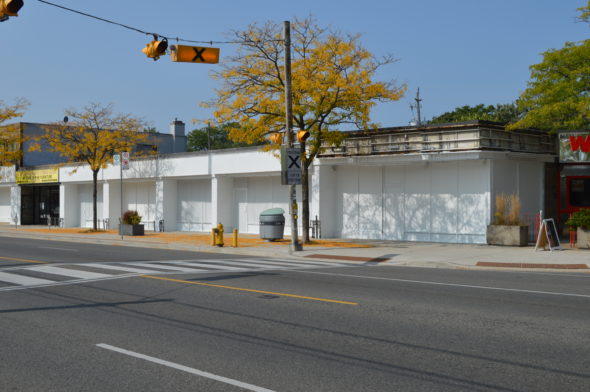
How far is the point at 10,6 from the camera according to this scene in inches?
409

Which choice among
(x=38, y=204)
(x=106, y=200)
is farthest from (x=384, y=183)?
(x=38, y=204)

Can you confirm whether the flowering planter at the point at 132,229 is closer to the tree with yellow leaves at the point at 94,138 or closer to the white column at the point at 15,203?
the tree with yellow leaves at the point at 94,138

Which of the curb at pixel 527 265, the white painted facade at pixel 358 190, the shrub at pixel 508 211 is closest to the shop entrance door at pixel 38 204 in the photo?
the white painted facade at pixel 358 190

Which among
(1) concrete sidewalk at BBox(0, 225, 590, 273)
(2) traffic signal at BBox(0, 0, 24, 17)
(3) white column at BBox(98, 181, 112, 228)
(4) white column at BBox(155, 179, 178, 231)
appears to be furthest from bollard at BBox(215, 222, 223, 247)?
(3) white column at BBox(98, 181, 112, 228)

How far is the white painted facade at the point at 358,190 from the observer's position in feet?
78.6

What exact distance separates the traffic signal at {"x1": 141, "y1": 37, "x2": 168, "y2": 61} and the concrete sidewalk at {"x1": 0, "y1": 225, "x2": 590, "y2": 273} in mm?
8830

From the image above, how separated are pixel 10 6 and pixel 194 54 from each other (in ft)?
16.0

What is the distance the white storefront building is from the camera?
23.6m

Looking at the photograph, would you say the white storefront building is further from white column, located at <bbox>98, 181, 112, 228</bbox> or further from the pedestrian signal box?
the pedestrian signal box

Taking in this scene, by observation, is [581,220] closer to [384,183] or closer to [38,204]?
[384,183]

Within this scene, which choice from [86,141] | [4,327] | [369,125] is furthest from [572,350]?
[86,141]

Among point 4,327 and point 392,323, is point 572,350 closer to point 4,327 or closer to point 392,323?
point 392,323

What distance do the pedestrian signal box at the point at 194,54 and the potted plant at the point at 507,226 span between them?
12.7m

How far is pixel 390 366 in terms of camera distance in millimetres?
6391
